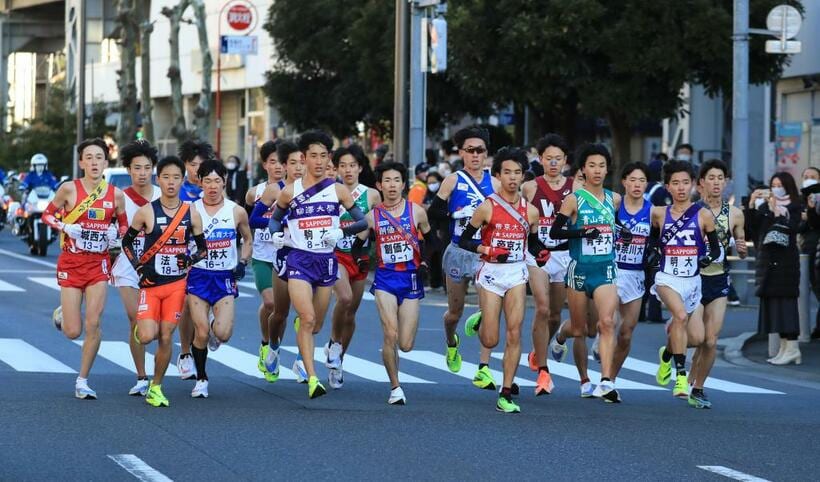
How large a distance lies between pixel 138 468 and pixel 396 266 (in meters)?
3.65

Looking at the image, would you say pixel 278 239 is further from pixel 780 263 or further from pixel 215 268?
pixel 780 263

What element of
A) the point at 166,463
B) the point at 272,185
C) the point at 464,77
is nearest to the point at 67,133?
the point at 464,77

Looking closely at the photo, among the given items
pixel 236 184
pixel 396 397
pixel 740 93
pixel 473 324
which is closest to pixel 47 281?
pixel 236 184

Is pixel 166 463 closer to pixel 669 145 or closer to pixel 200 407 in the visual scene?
pixel 200 407

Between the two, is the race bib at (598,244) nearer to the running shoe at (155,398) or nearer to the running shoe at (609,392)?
the running shoe at (609,392)

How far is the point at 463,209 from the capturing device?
13398 mm

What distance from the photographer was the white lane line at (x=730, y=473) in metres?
9.68

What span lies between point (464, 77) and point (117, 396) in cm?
2474

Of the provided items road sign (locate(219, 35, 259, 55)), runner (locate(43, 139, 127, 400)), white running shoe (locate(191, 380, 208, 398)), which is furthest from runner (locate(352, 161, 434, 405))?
road sign (locate(219, 35, 259, 55))

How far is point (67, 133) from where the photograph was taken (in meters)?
58.4

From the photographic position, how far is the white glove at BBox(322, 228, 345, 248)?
12.8 meters

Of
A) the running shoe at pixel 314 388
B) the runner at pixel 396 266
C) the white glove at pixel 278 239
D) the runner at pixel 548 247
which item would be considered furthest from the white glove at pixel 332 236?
the runner at pixel 548 247

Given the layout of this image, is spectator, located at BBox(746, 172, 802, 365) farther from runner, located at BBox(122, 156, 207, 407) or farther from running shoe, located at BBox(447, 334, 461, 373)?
runner, located at BBox(122, 156, 207, 407)

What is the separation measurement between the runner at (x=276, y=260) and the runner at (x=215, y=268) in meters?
0.61
